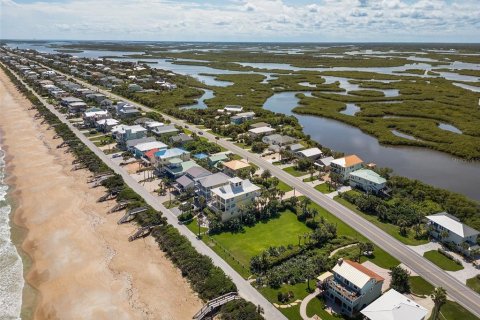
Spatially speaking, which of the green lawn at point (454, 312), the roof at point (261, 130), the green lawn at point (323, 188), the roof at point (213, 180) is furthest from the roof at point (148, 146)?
the green lawn at point (454, 312)

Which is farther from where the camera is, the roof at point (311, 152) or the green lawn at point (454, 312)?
the roof at point (311, 152)

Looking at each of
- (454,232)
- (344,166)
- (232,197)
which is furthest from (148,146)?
(454,232)

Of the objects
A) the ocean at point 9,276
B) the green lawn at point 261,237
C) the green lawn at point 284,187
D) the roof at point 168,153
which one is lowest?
the ocean at point 9,276

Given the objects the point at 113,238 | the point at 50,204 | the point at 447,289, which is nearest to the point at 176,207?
the point at 113,238

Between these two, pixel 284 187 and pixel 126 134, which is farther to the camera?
pixel 126 134

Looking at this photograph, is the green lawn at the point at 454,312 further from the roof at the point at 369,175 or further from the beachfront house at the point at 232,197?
the beachfront house at the point at 232,197

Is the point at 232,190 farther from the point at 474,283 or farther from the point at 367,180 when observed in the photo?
the point at 474,283

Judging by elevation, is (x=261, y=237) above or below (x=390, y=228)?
below
